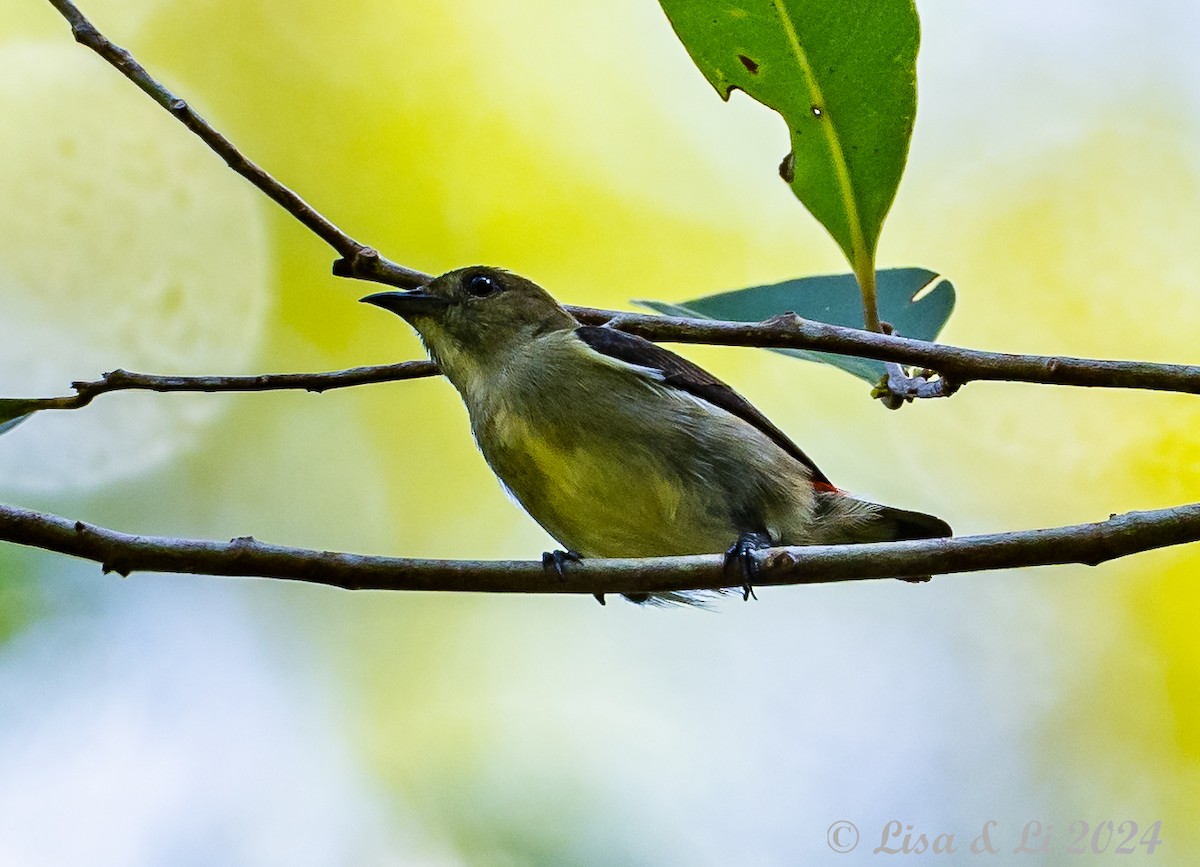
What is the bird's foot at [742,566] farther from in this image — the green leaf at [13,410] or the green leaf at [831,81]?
the green leaf at [13,410]

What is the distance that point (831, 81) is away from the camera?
246 centimetres

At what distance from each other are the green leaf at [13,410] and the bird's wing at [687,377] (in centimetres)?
137

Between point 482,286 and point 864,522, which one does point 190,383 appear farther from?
point 864,522

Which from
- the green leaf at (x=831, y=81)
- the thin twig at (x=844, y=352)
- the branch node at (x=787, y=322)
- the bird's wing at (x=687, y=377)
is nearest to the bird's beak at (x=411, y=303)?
the bird's wing at (x=687, y=377)

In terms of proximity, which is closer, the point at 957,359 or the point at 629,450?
the point at 957,359

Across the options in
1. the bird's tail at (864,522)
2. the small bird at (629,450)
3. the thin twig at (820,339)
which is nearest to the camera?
the thin twig at (820,339)

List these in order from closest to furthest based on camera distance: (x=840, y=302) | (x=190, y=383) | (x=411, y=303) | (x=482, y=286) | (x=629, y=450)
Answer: (x=190, y=383), (x=840, y=302), (x=629, y=450), (x=411, y=303), (x=482, y=286)

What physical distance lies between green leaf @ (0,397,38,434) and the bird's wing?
4.49ft

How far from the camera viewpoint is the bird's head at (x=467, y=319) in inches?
133

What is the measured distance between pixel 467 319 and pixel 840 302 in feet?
3.70

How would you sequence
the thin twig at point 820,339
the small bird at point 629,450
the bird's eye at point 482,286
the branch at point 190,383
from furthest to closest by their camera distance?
the bird's eye at point 482,286 < the small bird at point 629,450 < the branch at point 190,383 < the thin twig at point 820,339

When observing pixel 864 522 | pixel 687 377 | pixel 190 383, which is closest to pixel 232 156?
pixel 190 383

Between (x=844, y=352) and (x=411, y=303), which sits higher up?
(x=411, y=303)

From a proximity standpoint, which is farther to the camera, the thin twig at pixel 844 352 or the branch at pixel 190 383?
the branch at pixel 190 383
